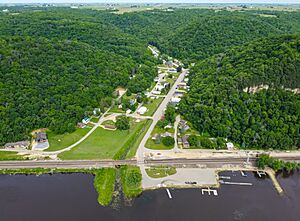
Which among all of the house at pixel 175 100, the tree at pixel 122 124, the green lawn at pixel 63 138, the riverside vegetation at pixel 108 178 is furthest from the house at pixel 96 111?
the riverside vegetation at pixel 108 178

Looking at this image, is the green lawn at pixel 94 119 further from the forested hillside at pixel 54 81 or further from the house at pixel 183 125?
the house at pixel 183 125

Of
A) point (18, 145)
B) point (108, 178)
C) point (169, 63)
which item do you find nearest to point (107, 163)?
point (108, 178)

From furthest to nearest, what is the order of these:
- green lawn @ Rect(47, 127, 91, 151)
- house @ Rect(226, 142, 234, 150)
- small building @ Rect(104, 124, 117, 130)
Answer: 1. small building @ Rect(104, 124, 117, 130)
2. green lawn @ Rect(47, 127, 91, 151)
3. house @ Rect(226, 142, 234, 150)

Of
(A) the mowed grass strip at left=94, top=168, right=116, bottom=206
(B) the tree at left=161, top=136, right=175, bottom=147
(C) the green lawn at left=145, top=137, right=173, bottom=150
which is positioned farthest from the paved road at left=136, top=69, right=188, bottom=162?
(A) the mowed grass strip at left=94, top=168, right=116, bottom=206

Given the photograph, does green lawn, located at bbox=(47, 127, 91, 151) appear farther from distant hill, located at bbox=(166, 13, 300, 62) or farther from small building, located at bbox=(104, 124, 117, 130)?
distant hill, located at bbox=(166, 13, 300, 62)

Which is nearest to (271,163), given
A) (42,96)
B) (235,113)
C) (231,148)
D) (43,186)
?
(231,148)

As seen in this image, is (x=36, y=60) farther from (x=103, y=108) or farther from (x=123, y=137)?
(x=123, y=137)

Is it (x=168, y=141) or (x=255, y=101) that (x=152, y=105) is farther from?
(x=255, y=101)
